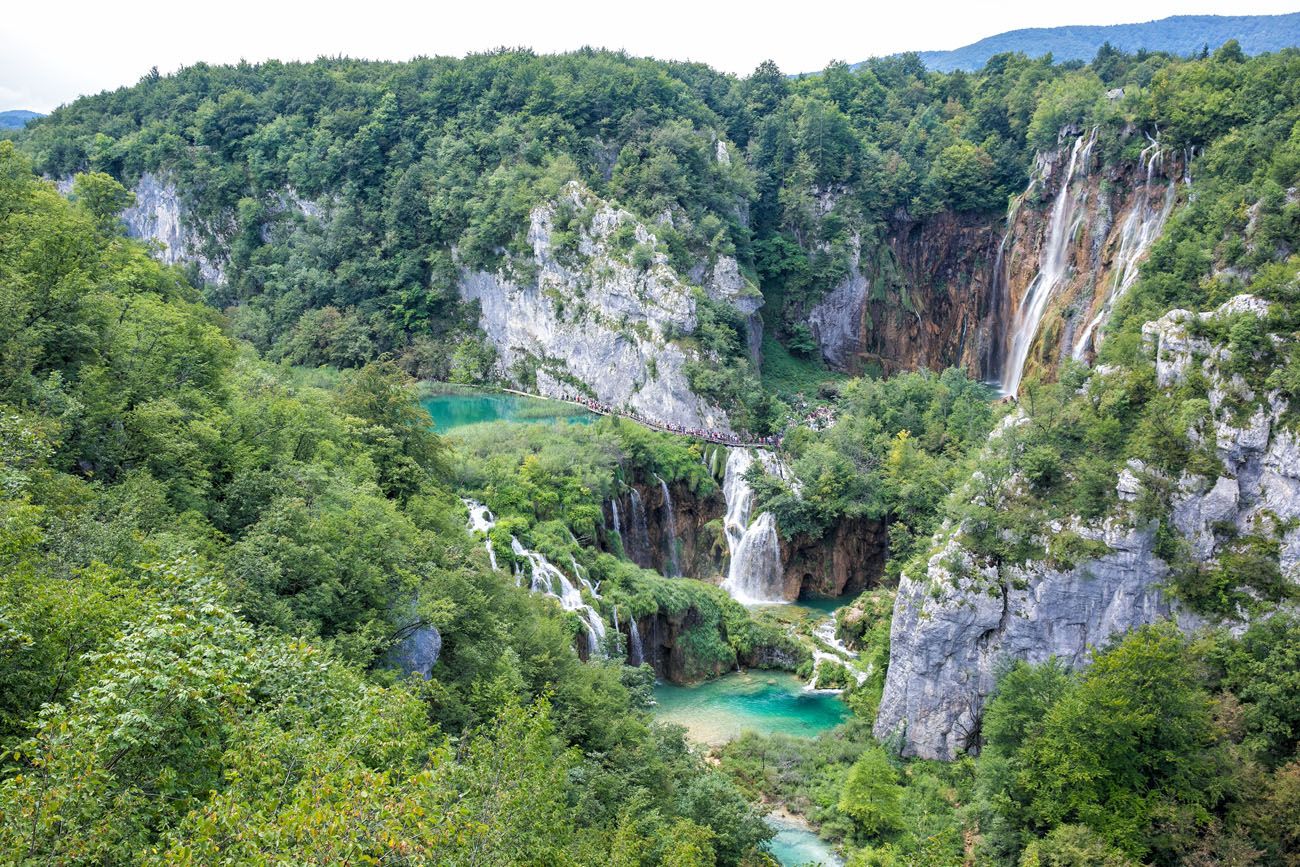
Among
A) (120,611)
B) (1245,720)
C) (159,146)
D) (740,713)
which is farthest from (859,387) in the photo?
(159,146)

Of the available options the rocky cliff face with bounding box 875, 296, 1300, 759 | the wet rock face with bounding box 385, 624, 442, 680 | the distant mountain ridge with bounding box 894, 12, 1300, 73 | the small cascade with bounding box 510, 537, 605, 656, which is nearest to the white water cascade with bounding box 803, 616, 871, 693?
the rocky cliff face with bounding box 875, 296, 1300, 759

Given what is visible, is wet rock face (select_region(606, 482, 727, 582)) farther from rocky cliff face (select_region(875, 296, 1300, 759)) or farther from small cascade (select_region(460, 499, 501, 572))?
rocky cliff face (select_region(875, 296, 1300, 759))

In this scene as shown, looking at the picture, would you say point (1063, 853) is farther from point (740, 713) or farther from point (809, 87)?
point (809, 87)

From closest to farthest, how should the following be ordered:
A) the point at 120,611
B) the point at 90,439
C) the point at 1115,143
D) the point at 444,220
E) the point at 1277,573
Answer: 1. the point at 120,611
2. the point at 90,439
3. the point at 1277,573
4. the point at 1115,143
5. the point at 444,220

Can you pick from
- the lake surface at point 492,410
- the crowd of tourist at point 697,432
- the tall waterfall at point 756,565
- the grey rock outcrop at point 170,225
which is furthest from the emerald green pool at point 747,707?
the grey rock outcrop at point 170,225

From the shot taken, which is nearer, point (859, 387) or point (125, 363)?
point (125, 363)

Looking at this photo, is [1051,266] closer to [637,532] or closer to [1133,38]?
[637,532]
